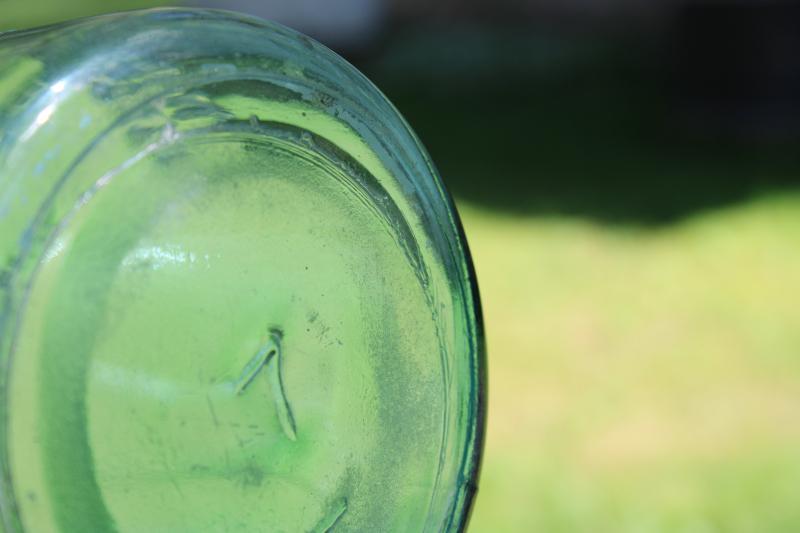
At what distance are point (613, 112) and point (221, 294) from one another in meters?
5.09

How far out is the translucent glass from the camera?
71 cm

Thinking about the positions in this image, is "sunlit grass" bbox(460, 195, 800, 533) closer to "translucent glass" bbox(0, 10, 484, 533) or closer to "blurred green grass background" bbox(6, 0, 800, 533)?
"blurred green grass background" bbox(6, 0, 800, 533)

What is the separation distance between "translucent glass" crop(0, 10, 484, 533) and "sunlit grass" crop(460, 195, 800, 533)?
157cm

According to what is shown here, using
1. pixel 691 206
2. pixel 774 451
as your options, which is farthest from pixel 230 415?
pixel 691 206

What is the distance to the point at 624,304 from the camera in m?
3.42

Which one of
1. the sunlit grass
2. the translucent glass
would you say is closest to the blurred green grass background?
the sunlit grass

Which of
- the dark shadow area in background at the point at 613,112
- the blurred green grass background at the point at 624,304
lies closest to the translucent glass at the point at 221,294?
the blurred green grass background at the point at 624,304

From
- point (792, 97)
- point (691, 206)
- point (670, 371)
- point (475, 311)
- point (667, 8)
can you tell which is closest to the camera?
point (475, 311)

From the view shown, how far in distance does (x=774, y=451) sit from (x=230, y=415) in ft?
7.01

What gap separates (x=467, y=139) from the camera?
525 cm

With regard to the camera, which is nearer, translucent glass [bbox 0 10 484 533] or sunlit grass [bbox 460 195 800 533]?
translucent glass [bbox 0 10 484 533]

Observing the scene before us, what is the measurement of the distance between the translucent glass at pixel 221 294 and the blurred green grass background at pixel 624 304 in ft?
2.31

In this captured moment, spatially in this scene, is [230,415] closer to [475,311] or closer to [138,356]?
[138,356]

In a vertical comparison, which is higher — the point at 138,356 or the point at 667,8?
the point at 667,8
